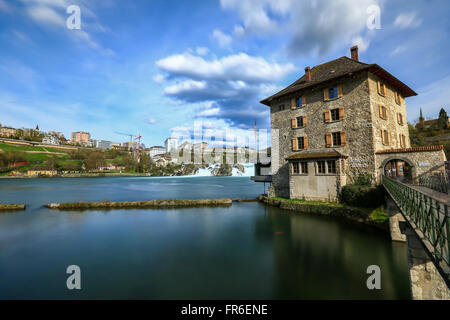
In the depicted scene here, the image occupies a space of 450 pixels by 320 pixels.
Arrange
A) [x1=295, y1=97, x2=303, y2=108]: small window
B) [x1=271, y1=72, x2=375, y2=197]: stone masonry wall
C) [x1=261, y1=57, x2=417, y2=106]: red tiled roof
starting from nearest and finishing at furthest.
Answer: [x1=271, y1=72, x2=375, y2=197]: stone masonry wall
[x1=261, y1=57, x2=417, y2=106]: red tiled roof
[x1=295, y1=97, x2=303, y2=108]: small window

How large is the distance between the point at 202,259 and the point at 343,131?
1769 centimetres

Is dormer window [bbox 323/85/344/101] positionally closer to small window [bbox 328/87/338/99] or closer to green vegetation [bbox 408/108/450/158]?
small window [bbox 328/87/338/99]

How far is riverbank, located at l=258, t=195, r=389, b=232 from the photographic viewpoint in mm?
14570

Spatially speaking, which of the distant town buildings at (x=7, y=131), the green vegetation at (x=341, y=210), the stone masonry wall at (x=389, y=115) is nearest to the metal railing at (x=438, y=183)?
the green vegetation at (x=341, y=210)

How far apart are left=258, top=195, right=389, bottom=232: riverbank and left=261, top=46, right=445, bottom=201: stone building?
3.82ft

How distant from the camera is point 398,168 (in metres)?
21.2

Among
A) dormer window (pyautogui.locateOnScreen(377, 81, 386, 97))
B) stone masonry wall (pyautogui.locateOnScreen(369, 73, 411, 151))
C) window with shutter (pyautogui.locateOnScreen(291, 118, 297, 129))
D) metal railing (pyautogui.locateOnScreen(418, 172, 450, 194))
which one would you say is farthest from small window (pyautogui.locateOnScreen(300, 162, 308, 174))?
dormer window (pyautogui.locateOnScreen(377, 81, 386, 97))

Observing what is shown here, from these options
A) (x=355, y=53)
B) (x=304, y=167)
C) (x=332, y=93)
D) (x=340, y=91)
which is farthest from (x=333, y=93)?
(x=304, y=167)

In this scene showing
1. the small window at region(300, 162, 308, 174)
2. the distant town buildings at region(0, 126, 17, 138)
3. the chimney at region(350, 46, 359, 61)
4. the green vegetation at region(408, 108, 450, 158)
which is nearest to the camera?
the small window at region(300, 162, 308, 174)

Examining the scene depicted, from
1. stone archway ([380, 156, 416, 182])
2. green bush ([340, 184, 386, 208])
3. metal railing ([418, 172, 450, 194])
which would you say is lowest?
green bush ([340, 184, 386, 208])

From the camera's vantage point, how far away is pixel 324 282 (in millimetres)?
8234

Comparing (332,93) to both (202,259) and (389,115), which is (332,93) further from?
(202,259)
